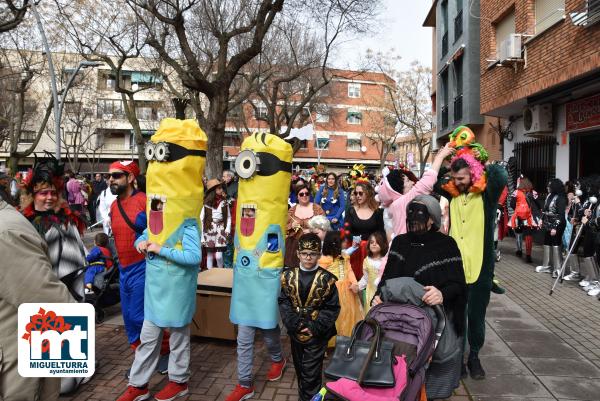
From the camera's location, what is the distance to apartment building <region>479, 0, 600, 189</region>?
959 centimetres

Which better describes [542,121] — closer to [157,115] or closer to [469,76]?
[469,76]

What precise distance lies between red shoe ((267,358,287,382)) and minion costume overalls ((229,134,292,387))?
41cm

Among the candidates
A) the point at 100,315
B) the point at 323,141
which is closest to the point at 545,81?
the point at 100,315

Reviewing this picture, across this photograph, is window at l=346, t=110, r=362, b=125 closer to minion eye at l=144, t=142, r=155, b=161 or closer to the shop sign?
the shop sign

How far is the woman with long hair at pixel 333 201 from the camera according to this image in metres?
8.41

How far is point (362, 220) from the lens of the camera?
5.88 metres

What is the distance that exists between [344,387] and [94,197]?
17.5 metres

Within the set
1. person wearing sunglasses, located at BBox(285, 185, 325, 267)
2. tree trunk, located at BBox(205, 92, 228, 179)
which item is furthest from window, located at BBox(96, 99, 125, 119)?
person wearing sunglasses, located at BBox(285, 185, 325, 267)

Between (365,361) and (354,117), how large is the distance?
166 ft

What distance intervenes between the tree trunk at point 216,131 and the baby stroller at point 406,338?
1117 cm

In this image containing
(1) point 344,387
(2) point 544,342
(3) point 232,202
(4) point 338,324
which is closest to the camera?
(1) point 344,387

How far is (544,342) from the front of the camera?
5.29 meters

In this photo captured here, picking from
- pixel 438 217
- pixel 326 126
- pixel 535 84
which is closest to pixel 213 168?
pixel 535 84

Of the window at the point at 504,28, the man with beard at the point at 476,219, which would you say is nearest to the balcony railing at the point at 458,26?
the window at the point at 504,28
